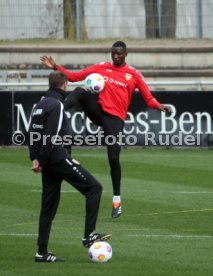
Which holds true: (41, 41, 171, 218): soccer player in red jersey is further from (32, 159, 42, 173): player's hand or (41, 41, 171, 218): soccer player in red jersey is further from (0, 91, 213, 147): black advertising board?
(0, 91, 213, 147): black advertising board

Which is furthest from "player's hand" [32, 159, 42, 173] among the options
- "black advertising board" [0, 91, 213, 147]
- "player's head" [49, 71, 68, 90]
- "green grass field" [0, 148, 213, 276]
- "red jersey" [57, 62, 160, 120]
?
"black advertising board" [0, 91, 213, 147]

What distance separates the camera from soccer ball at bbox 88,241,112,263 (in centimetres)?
1142

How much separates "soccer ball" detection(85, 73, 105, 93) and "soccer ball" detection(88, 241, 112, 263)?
4.13m

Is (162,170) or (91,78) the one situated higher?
(91,78)

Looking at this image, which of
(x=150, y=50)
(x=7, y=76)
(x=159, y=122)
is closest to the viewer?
(x=159, y=122)

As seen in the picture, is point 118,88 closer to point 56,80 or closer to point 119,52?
point 119,52

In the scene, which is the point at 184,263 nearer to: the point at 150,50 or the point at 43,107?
the point at 43,107

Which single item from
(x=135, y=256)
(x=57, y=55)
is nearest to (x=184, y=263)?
(x=135, y=256)

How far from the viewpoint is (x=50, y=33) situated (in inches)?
1221

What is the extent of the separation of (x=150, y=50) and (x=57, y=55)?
99.5 inches

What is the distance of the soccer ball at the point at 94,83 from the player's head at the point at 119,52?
1.20 ft

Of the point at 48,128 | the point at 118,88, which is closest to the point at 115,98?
the point at 118,88

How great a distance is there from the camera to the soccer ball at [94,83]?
49.9 ft

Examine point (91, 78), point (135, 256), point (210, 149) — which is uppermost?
point (91, 78)
